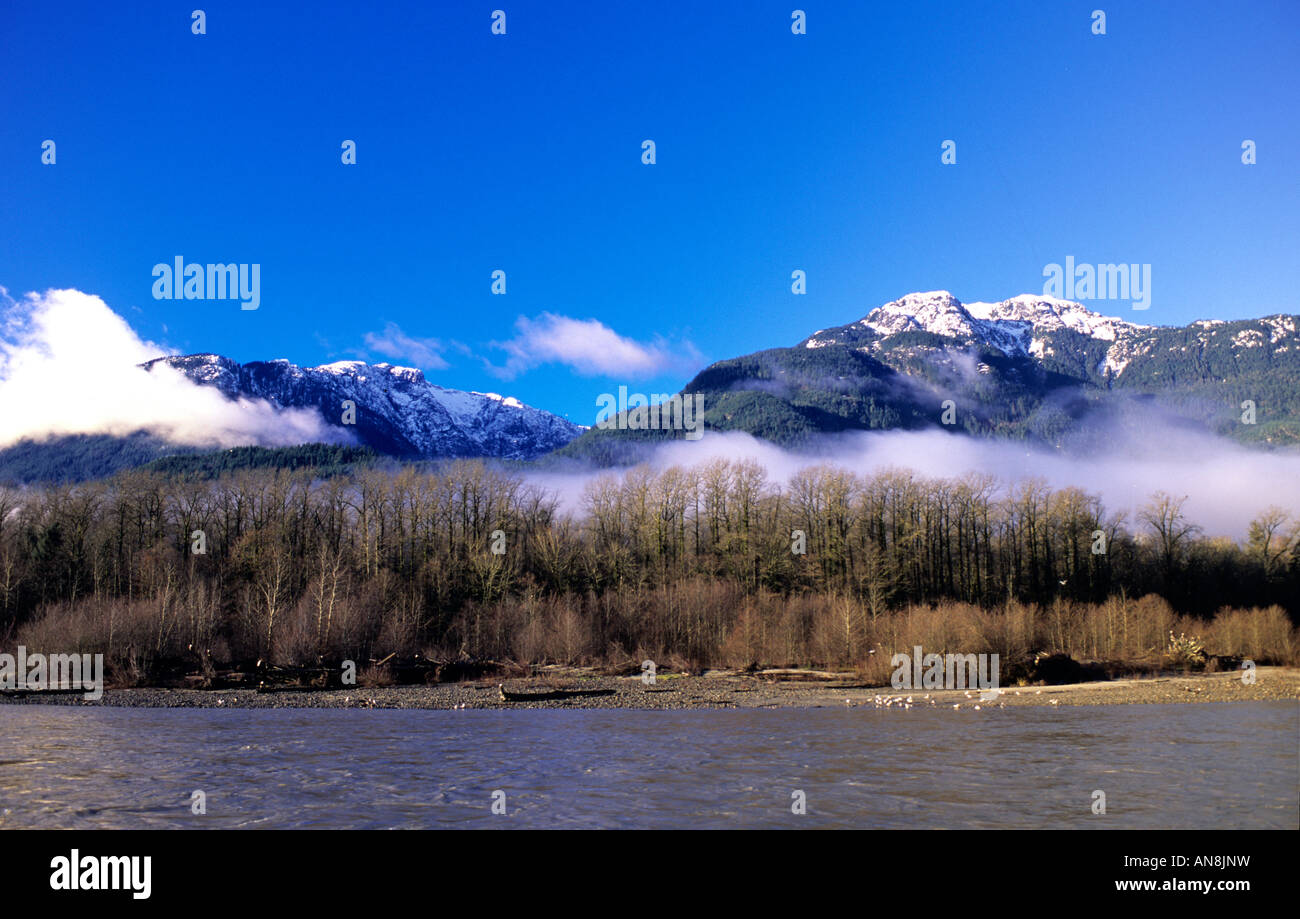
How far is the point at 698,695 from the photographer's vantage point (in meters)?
48.9

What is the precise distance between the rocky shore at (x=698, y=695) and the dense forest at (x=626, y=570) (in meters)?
6.72

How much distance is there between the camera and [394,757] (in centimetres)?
2628

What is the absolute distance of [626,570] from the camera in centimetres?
7944

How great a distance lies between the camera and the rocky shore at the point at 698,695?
45000 millimetres

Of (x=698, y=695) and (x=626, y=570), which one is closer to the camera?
(x=698, y=695)

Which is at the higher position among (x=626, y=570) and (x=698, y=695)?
(x=626, y=570)

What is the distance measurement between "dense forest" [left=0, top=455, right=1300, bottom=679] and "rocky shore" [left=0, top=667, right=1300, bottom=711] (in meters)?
6.72

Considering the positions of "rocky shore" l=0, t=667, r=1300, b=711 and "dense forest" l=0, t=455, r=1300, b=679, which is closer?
"rocky shore" l=0, t=667, r=1300, b=711

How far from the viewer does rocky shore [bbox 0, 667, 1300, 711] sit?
45000 mm

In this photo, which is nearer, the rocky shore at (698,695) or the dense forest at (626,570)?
the rocky shore at (698,695)

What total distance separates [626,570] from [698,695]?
102 feet

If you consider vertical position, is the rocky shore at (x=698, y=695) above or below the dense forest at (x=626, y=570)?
below
